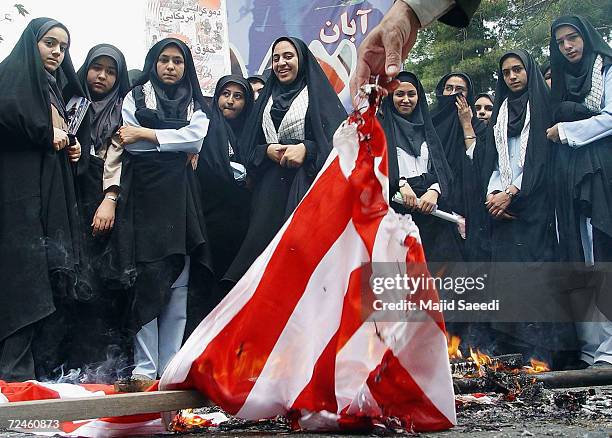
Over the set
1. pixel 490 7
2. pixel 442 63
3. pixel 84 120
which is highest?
pixel 490 7

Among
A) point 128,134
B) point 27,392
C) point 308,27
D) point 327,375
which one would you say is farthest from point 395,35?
point 308,27

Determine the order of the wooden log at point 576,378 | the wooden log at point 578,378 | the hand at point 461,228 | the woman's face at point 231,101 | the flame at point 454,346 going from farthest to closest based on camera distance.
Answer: the hand at point 461,228 → the woman's face at point 231,101 → the flame at point 454,346 → the wooden log at point 578,378 → the wooden log at point 576,378

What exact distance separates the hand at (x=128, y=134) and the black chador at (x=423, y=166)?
219cm

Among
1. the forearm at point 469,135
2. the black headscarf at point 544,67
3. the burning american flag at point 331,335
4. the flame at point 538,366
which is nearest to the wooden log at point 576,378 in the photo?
the flame at point 538,366

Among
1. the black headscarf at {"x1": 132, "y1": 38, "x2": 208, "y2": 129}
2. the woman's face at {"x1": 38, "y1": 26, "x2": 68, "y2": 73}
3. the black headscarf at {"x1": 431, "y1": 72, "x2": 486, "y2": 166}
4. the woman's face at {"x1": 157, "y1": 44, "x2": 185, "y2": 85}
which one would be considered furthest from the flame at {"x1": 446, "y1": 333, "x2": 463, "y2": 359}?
the woman's face at {"x1": 38, "y1": 26, "x2": 68, "y2": 73}

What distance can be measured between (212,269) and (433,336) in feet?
12.8

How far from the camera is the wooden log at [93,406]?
230 centimetres

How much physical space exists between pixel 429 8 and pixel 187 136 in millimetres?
4607

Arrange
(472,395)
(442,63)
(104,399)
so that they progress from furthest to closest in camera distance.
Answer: (442,63), (472,395), (104,399)

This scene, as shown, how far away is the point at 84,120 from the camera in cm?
611

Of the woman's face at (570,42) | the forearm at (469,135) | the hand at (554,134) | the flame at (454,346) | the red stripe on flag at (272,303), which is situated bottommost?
the flame at (454,346)

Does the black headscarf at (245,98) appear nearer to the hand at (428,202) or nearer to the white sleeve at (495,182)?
the hand at (428,202)

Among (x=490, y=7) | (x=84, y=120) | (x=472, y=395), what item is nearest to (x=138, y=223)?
(x=84, y=120)

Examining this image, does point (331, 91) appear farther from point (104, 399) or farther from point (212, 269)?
point (104, 399)
